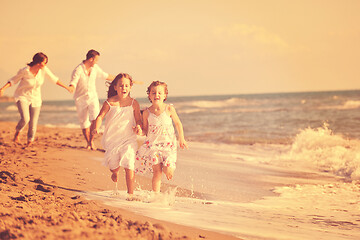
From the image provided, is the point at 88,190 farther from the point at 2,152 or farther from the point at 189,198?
the point at 2,152

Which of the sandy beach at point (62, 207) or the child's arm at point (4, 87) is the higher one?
the child's arm at point (4, 87)

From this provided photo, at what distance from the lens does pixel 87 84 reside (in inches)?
323

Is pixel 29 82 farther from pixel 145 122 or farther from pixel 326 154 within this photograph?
pixel 326 154

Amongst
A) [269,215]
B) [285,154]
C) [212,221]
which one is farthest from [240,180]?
[285,154]

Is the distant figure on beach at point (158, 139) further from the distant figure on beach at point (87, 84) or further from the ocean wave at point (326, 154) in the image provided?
the ocean wave at point (326, 154)

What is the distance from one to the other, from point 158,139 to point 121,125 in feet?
1.55

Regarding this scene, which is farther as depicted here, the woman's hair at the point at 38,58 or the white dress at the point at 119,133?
the woman's hair at the point at 38,58

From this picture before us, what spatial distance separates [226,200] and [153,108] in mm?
1525

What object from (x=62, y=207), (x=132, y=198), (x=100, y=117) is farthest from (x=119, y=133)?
(x=62, y=207)

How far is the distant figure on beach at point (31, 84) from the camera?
25.7ft

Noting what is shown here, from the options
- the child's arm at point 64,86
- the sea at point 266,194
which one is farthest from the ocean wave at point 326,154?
the child's arm at point 64,86

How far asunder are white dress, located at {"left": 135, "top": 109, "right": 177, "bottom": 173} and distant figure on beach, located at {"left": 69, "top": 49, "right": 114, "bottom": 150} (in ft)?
11.7

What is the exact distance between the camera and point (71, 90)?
771 cm

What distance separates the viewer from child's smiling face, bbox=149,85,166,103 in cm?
472
